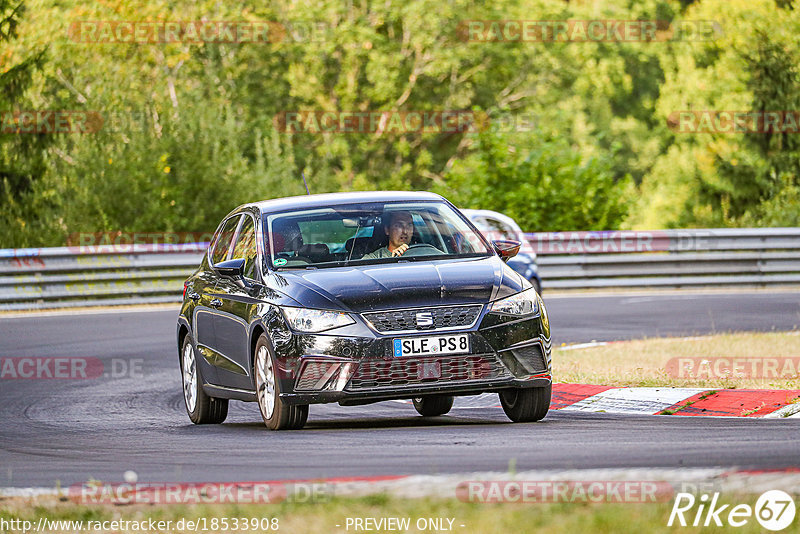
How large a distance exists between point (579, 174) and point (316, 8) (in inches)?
808

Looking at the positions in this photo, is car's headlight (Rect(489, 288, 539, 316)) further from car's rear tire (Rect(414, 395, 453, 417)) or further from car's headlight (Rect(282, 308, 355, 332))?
car's rear tire (Rect(414, 395, 453, 417))

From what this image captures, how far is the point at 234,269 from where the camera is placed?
10.4 m

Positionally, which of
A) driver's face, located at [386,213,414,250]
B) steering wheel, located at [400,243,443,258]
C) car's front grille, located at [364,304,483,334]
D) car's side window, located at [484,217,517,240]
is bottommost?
car's side window, located at [484,217,517,240]

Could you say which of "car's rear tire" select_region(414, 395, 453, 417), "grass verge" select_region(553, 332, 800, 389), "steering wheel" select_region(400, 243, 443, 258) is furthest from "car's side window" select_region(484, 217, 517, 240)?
"steering wheel" select_region(400, 243, 443, 258)

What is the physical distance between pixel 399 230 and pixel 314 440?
2.01 metres

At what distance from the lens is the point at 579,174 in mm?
33719

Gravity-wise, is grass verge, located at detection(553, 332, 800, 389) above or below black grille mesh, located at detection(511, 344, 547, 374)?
below

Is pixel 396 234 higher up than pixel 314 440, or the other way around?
pixel 396 234

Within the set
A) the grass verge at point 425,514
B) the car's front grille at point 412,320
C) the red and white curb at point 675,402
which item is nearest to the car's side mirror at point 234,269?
the car's front grille at point 412,320

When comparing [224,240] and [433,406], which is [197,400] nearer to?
[224,240]

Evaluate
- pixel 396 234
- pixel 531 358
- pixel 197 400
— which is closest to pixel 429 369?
pixel 531 358

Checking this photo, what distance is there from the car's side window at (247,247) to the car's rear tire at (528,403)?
1.98 metres

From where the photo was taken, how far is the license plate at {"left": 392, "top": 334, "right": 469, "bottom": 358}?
905 centimetres

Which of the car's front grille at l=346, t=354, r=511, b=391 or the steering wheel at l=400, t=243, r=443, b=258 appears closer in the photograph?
the car's front grille at l=346, t=354, r=511, b=391
